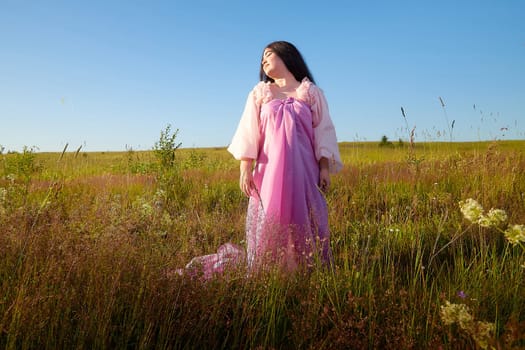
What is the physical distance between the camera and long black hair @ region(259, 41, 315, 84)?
13.2ft

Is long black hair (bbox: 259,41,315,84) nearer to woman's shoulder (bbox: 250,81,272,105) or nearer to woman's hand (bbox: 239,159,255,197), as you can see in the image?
woman's shoulder (bbox: 250,81,272,105)

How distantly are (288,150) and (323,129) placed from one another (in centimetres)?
47

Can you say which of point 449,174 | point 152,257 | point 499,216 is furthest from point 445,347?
point 449,174

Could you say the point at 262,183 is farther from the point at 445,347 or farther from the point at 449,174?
the point at 449,174

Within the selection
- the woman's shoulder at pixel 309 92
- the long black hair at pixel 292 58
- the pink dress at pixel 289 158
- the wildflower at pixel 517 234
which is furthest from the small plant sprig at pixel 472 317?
the long black hair at pixel 292 58

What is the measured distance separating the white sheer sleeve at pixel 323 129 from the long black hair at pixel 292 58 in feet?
0.88

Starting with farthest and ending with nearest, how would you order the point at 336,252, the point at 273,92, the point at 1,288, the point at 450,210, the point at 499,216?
the point at 450,210 < the point at 336,252 < the point at 273,92 < the point at 1,288 < the point at 499,216

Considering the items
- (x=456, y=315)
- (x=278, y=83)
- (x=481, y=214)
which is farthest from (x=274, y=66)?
(x=456, y=315)

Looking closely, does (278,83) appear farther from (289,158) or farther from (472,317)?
(472,317)

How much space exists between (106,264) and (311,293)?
1180 mm

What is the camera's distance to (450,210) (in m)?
5.41

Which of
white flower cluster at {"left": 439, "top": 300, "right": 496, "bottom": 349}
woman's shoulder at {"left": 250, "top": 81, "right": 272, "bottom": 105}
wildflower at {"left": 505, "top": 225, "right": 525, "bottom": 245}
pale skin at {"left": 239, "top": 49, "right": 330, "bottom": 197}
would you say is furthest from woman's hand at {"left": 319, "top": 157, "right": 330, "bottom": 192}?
white flower cluster at {"left": 439, "top": 300, "right": 496, "bottom": 349}

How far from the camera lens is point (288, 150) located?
356 centimetres

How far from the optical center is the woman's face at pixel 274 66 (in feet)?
13.1
